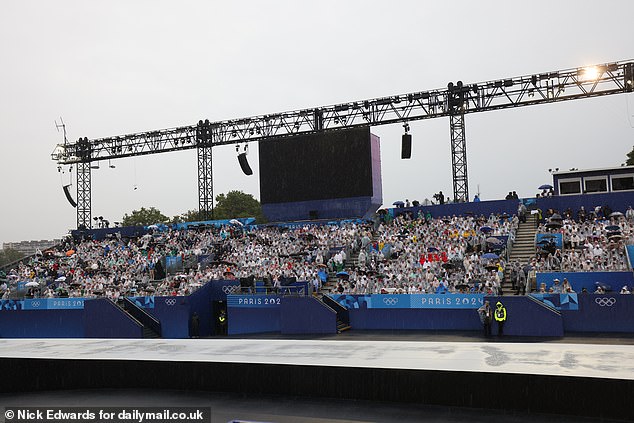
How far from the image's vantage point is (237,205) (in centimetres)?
9581

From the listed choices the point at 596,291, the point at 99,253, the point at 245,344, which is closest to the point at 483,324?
the point at 596,291

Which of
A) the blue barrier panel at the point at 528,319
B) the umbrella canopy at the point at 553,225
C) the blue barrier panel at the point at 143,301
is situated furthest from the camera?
the blue barrier panel at the point at 143,301

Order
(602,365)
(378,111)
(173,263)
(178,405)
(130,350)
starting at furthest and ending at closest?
1. (378,111)
2. (173,263)
3. (130,350)
4. (178,405)
5. (602,365)

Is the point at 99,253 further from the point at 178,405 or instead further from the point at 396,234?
the point at 178,405

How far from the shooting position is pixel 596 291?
68.7ft

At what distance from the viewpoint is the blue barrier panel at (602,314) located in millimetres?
20109

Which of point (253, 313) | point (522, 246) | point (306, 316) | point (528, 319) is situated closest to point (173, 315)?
point (253, 313)

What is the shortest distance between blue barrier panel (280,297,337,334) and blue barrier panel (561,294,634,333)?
900 cm

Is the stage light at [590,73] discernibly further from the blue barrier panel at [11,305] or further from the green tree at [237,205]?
the green tree at [237,205]

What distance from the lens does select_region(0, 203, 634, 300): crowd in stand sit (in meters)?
23.6

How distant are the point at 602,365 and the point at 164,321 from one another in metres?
21.9

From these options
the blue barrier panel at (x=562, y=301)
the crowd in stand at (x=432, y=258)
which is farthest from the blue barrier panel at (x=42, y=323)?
the blue barrier panel at (x=562, y=301)

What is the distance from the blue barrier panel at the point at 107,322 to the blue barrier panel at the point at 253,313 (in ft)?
13.8

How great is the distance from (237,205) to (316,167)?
2330 inches
